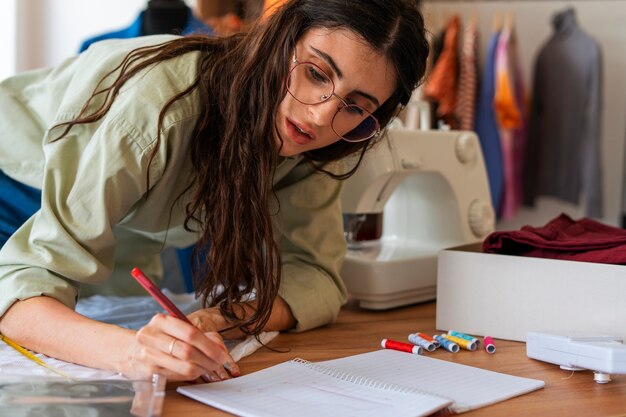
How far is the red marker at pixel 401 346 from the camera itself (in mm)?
1144

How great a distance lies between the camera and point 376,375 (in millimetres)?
995

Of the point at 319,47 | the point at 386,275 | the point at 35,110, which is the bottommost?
the point at 386,275

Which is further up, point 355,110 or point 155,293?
point 355,110

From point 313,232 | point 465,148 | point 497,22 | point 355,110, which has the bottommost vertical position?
point 313,232

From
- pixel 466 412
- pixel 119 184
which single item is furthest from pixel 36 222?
pixel 466 412

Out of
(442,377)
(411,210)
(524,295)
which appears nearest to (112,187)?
(442,377)

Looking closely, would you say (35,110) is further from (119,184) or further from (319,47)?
(319,47)

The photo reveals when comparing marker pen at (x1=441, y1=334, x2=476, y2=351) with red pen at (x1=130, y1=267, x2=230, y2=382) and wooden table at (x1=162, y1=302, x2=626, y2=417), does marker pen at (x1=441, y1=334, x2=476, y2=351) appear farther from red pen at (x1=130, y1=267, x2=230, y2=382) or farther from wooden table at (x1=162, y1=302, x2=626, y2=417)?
red pen at (x1=130, y1=267, x2=230, y2=382)

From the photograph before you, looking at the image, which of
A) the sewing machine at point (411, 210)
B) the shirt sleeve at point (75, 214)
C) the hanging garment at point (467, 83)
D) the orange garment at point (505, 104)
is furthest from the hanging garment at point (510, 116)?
the shirt sleeve at point (75, 214)

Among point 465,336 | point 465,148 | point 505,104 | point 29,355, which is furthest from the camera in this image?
point 505,104

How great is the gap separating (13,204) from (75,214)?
12.5 inches

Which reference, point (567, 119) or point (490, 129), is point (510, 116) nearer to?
point (490, 129)

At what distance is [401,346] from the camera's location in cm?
116

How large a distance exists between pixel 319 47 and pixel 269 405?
489mm
